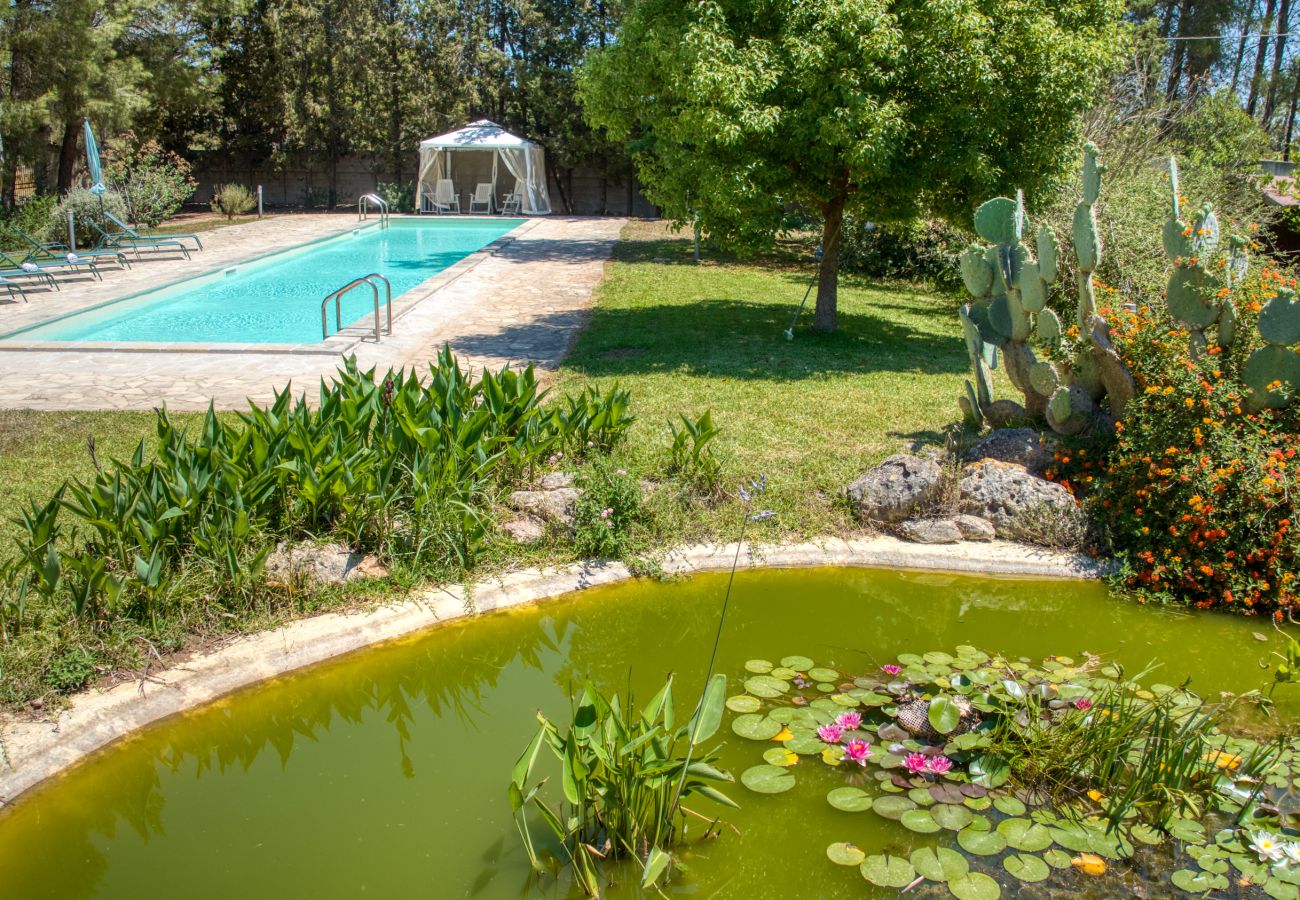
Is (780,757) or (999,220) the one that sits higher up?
(999,220)

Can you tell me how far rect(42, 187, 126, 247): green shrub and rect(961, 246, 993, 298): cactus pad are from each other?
1532cm

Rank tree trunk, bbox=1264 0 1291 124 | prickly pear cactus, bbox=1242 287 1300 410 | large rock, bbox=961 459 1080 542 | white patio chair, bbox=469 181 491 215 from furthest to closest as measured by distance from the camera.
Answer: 1. white patio chair, bbox=469 181 491 215
2. tree trunk, bbox=1264 0 1291 124
3. large rock, bbox=961 459 1080 542
4. prickly pear cactus, bbox=1242 287 1300 410

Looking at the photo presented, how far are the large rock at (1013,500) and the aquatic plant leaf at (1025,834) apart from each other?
9.21 feet

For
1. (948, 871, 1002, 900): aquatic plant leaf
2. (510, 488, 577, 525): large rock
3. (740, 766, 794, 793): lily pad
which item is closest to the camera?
(948, 871, 1002, 900): aquatic plant leaf

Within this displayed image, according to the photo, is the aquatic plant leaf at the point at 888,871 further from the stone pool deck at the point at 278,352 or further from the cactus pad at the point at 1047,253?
the stone pool deck at the point at 278,352

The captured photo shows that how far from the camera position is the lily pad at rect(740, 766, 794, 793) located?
162 inches

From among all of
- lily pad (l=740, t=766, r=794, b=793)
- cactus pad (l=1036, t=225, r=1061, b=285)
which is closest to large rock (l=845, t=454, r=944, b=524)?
cactus pad (l=1036, t=225, r=1061, b=285)

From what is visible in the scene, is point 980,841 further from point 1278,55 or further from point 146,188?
point 1278,55

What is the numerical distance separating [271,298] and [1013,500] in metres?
12.7

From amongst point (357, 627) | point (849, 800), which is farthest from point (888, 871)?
point (357, 627)

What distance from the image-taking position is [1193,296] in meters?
6.23

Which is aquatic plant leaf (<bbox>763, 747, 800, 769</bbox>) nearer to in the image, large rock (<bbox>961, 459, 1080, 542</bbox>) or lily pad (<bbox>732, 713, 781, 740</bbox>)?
lily pad (<bbox>732, 713, 781, 740</bbox>)

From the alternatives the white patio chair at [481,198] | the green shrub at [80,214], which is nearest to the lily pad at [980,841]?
the green shrub at [80,214]

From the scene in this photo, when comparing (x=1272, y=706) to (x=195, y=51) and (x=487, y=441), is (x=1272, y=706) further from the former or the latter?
(x=195, y=51)
